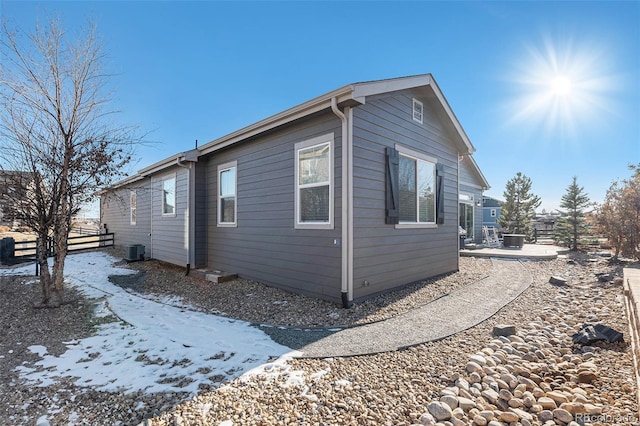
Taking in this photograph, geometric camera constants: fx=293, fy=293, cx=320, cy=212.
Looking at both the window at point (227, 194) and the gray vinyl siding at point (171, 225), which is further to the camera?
the gray vinyl siding at point (171, 225)

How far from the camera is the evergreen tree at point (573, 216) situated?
1275 cm

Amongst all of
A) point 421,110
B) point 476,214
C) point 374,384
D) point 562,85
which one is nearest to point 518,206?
point 476,214

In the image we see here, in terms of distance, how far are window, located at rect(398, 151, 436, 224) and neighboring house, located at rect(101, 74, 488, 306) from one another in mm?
24

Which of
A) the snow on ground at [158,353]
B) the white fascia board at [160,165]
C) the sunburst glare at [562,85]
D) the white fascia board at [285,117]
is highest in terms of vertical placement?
the sunburst glare at [562,85]

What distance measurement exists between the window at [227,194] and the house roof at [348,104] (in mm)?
562

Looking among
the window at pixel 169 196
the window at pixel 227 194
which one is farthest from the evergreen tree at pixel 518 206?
the window at pixel 169 196

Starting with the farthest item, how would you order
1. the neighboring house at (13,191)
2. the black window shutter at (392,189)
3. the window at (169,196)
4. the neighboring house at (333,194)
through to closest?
the window at (169,196) < the black window shutter at (392,189) < the neighboring house at (333,194) < the neighboring house at (13,191)

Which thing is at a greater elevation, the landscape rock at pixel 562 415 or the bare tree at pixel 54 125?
the bare tree at pixel 54 125

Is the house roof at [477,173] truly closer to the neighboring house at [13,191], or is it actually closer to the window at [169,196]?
the window at [169,196]

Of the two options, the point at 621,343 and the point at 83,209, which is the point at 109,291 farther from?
the point at 621,343

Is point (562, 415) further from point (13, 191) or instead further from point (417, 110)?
point (13, 191)

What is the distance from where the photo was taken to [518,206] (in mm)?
17844

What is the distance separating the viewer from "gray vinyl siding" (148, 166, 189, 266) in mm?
8133

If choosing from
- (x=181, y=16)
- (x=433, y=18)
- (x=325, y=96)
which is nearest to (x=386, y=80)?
(x=325, y=96)
